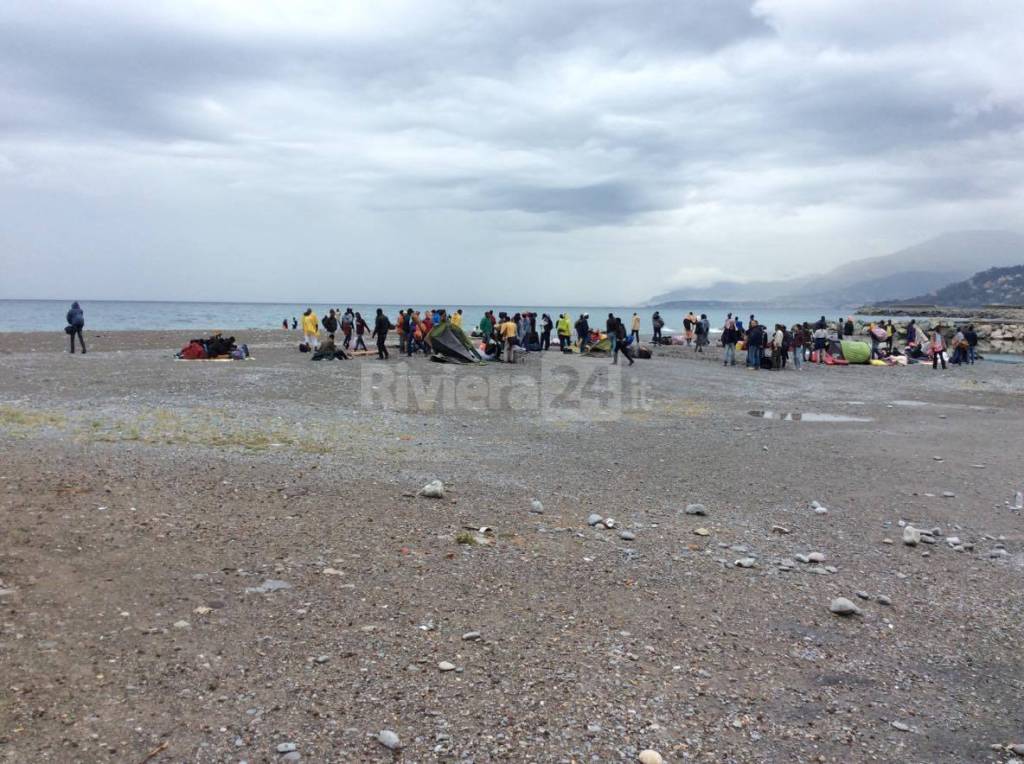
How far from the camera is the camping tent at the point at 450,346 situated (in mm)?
26000

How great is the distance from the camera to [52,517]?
6.44 metres

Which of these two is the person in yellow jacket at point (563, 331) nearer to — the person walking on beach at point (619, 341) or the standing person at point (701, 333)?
the person walking on beach at point (619, 341)

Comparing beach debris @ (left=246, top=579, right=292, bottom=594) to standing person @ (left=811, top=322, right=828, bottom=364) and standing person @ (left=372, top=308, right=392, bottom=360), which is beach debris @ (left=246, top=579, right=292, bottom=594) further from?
standing person @ (left=811, top=322, right=828, bottom=364)

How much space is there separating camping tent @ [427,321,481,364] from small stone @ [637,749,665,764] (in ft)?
73.6

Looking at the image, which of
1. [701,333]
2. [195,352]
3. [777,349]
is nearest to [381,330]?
[195,352]

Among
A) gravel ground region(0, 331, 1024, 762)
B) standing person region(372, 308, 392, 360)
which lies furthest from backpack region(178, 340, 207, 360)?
gravel ground region(0, 331, 1024, 762)

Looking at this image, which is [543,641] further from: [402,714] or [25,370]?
[25,370]

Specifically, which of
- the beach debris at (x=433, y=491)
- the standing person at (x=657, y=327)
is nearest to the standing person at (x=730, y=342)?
the standing person at (x=657, y=327)

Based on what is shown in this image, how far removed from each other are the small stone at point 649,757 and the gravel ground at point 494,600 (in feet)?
0.17

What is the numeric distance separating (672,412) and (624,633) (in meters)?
11.4

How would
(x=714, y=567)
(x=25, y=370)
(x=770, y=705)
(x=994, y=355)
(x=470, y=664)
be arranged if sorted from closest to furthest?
1. (x=770, y=705)
2. (x=470, y=664)
3. (x=714, y=567)
4. (x=25, y=370)
5. (x=994, y=355)

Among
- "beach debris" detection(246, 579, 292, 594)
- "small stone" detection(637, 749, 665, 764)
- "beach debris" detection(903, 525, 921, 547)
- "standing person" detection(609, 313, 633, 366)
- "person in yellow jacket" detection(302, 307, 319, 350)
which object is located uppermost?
"person in yellow jacket" detection(302, 307, 319, 350)

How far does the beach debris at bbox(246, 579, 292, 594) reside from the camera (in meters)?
5.29

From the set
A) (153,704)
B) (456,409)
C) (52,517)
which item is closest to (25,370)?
(456,409)
